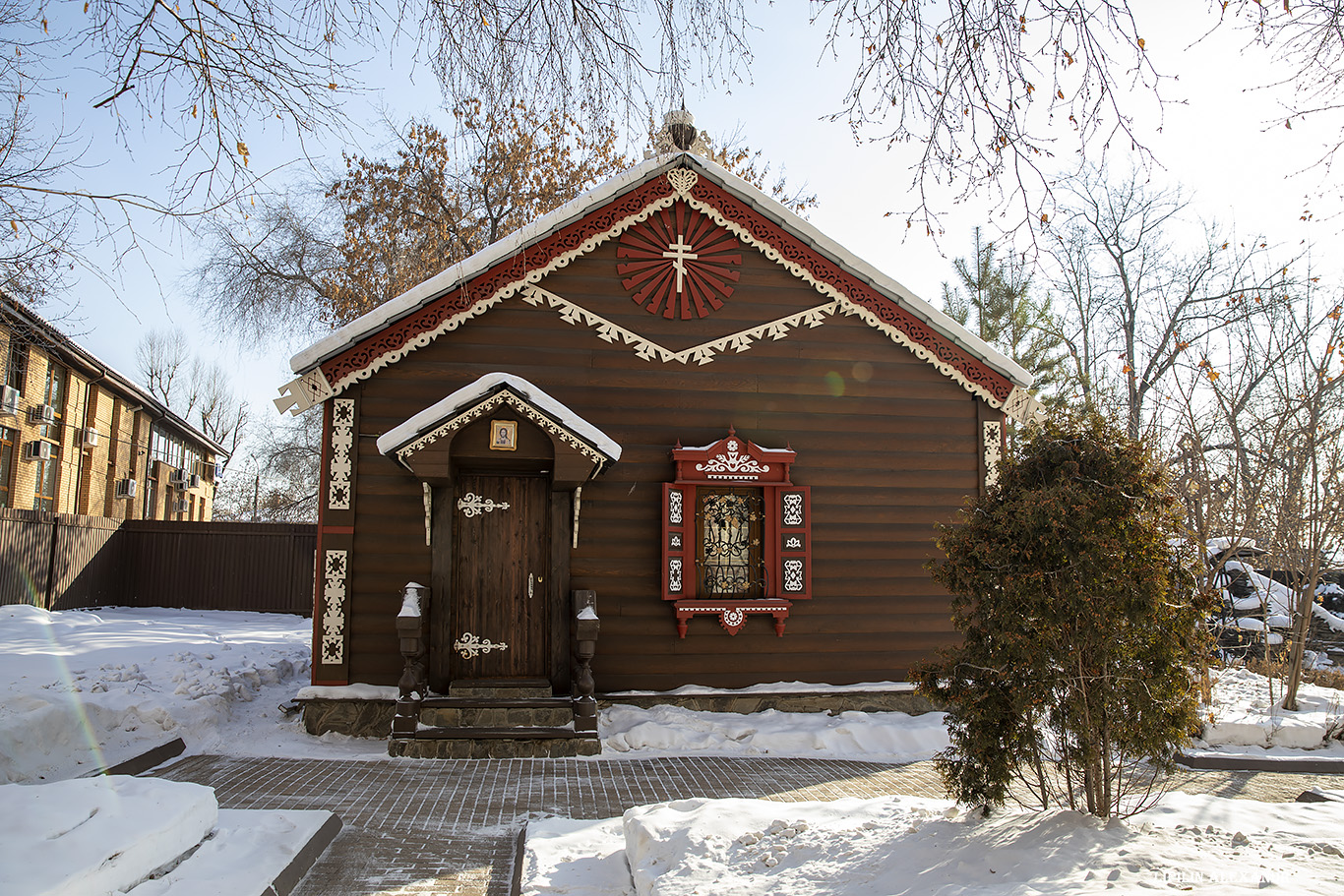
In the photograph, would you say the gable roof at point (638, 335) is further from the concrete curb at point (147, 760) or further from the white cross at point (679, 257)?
the concrete curb at point (147, 760)

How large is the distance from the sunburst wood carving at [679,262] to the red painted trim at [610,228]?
9.4 inches

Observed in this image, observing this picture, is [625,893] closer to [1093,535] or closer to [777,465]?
[1093,535]

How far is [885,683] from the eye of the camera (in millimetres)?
9523

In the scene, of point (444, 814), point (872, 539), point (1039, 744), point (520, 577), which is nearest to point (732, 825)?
point (1039, 744)

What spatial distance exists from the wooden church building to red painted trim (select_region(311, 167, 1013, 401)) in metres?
0.02

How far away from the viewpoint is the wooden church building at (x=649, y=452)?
341 inches

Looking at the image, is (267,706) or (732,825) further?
(267,706)

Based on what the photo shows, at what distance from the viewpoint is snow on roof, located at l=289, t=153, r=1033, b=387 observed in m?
8.72

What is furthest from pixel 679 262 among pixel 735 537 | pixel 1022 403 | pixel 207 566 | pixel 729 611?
pixel 207 566

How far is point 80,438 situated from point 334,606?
19018 mm

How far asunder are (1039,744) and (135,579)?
21.7 metres

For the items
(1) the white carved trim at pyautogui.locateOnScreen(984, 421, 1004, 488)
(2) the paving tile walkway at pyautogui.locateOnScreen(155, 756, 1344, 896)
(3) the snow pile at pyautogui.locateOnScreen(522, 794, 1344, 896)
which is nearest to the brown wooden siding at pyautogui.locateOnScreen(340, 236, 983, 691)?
(1) the white carved trim at pyautogui.locateOnScreen(984, 421, 1004, 488)

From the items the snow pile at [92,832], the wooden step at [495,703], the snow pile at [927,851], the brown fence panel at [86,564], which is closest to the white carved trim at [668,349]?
the wooden step at [495,703]

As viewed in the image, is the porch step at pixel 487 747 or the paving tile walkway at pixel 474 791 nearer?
the paving tile walkway at pixel 474 791
